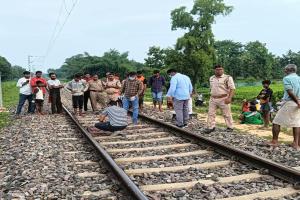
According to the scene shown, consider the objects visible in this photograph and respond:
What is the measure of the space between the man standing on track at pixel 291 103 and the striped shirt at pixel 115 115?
3641mm

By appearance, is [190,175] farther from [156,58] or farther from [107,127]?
[156,58]

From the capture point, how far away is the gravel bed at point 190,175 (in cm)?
608

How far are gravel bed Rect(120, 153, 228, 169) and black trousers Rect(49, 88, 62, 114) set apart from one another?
10692mm

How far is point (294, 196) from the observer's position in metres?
5.26

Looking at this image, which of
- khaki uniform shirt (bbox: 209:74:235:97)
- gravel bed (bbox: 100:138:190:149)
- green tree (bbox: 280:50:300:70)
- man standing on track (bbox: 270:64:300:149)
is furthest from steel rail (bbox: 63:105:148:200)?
green tree (bbox: 280:50:300:70)

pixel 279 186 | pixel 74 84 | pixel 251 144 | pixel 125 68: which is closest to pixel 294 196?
pixel 279 186

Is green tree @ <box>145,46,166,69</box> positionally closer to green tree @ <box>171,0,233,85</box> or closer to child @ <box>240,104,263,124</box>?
green tree @ <box>171,0,233,85</box>

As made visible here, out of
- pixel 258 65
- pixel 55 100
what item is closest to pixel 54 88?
pixel 55 100

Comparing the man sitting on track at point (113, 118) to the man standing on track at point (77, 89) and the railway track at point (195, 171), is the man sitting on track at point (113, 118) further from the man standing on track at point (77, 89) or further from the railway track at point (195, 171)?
the man standing on track at point (77, 89)

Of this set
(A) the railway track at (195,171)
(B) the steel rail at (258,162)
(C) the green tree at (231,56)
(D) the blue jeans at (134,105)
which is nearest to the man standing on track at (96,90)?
(D) the blue jeans at (134,105)

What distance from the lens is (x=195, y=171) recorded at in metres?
6.54

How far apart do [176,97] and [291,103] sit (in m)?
3.68

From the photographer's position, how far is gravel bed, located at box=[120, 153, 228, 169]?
7.04 metres

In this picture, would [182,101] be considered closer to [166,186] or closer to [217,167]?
[217,167]
